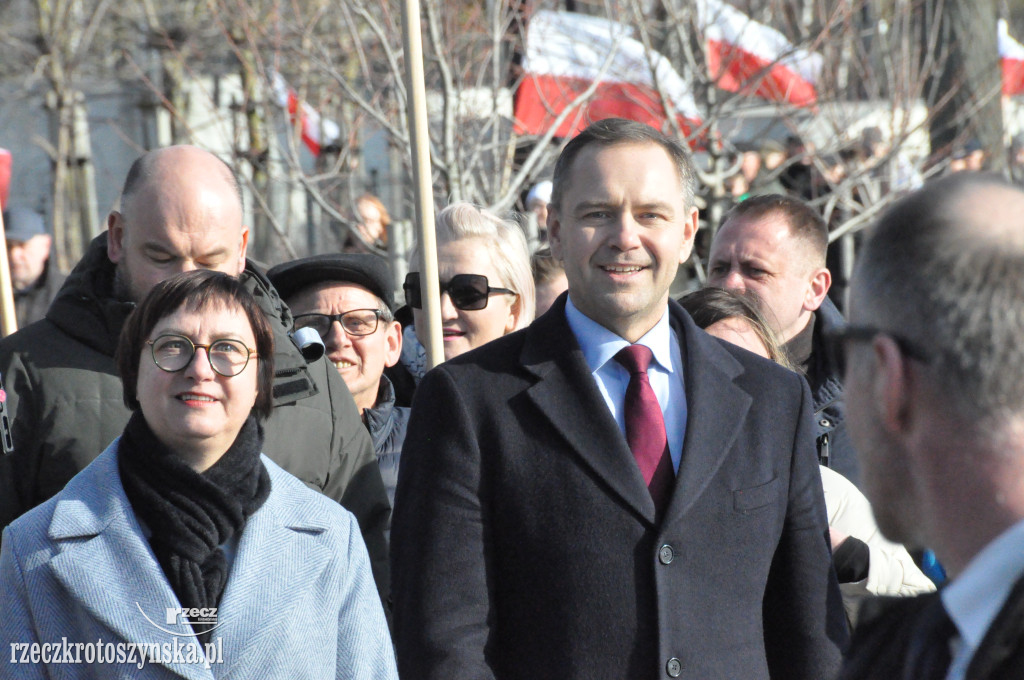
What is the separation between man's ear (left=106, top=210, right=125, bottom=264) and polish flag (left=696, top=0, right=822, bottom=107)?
5.03 metres

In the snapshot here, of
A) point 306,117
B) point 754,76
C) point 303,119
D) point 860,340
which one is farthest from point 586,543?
point 303,119

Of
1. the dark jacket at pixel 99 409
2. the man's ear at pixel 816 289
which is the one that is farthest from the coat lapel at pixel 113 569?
the man's ear at pixel 816 289

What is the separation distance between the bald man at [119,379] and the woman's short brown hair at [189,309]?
20cm

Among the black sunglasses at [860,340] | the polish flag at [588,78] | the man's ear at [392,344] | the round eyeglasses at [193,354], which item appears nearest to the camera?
the black sunglasses at [860,340]

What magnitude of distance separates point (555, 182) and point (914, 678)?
1746 millimetres

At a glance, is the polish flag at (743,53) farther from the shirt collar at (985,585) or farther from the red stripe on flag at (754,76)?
the shirt collar at (985,585)

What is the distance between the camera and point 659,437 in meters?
2.82

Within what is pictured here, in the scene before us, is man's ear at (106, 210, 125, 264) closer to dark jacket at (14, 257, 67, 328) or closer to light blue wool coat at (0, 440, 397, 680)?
light blue wool coat at (0, 440, 397, 680)

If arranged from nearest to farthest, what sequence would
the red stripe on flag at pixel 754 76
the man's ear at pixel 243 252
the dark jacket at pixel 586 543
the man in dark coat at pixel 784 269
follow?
1. the dark jacket at pixel 586 543
2. the man's ear at pixel 243 252
3. the man in dark coat at pixel 784 269
4. the red stripe on flag at pixel 754 76

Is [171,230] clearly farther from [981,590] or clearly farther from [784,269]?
[981,590]

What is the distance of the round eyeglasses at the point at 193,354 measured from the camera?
299 cm

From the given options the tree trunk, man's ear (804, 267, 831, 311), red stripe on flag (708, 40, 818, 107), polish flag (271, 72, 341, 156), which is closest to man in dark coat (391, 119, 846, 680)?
man's ear (804, 267, 831, 311)

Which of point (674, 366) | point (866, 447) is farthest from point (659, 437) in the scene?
point (866, 447)

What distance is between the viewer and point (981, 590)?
4.77ft
